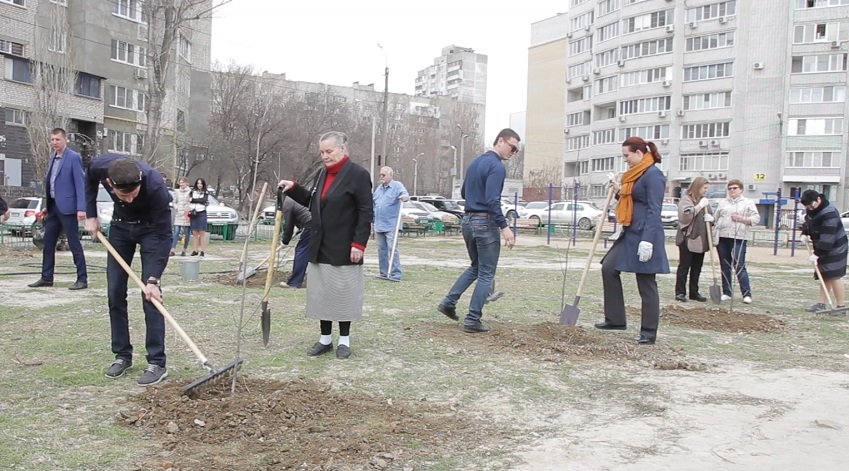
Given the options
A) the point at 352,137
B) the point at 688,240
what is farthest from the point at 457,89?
the point at 688,240

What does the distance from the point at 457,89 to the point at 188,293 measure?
129 m

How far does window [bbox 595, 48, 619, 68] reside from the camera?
6862cm

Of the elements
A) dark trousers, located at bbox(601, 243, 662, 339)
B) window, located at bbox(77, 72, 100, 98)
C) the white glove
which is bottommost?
dark trousers, located at bbox(601, 243, 662, 339)

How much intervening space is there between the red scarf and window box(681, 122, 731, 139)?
60.4 metres

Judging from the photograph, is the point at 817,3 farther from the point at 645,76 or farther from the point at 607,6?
the point at 607,6

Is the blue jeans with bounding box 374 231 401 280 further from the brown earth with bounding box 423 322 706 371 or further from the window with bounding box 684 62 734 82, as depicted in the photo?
the window with bounding box 684 62 734 82

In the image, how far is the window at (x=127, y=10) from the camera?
133ft

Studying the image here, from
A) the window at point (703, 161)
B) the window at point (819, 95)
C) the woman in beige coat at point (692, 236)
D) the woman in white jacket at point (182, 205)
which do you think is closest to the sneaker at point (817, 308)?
the woman in beige coat at point (692, 236)

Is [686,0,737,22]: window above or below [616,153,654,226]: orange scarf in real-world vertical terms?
above

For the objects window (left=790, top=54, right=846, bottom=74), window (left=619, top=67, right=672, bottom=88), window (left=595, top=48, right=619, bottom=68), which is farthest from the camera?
window (left=595, top=48, right=619, bottom=68)

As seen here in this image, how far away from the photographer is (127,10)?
137ft

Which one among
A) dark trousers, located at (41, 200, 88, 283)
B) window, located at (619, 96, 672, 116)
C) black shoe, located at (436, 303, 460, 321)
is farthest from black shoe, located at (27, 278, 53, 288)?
window, located at (619, 96, 672, 116)

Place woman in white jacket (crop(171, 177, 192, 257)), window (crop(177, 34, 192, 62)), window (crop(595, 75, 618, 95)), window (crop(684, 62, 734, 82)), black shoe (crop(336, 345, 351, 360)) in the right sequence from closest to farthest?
1. black shoe (crop(336, 345, 351, 360))
2. woman in white jacket (crop(171, 177, 192, 257))
3. window (crop(177, 34, 192, 62))
4. window (crop(684, 62, 734, 82))
5. window (crop(595, 75, 618, 95))

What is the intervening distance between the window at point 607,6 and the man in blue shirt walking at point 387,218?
62912mm
